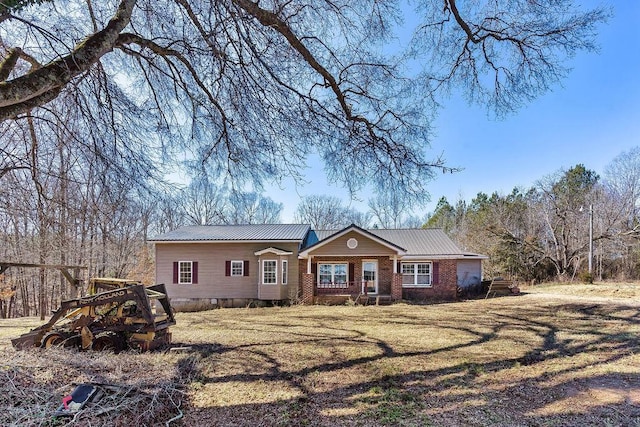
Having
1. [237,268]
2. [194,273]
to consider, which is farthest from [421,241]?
[194,273]

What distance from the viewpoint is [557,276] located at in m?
26.6

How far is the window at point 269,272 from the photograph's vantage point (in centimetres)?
1844

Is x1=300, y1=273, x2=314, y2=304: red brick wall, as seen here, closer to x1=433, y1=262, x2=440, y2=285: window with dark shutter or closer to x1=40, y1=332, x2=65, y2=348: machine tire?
x1=433, y1=262, x2=440, y2=285: window with dark shutter

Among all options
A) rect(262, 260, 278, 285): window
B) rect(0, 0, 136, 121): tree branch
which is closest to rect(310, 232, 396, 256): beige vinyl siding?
rect(262, 260, 278, 285): window

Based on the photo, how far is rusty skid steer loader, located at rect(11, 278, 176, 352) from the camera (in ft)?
22.7

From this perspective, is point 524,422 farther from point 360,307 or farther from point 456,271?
point 456,271

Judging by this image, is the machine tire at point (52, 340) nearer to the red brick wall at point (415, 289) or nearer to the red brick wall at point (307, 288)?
the red brick wall at point (307, 288)

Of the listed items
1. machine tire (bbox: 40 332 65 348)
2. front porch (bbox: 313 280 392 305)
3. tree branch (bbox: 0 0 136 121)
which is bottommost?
front porch (bbox: 313 280 392 305)

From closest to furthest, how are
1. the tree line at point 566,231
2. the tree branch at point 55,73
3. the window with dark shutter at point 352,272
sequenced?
1. the tree branch at point 55,73
2. the window with dark shutter at point 352,272
3. the tree line at point 566,231

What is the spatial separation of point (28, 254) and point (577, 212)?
35.4 m

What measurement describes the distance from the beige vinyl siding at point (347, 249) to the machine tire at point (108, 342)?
11.5 metres

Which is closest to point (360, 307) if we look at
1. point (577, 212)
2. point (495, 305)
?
point (495, 305)

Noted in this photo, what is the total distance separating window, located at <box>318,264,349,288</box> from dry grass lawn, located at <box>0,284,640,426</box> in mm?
8803

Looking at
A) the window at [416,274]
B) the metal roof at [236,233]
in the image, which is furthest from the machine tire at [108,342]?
the window at [416,274]
